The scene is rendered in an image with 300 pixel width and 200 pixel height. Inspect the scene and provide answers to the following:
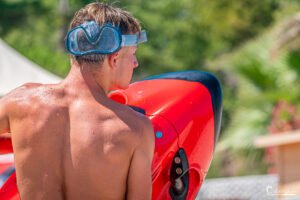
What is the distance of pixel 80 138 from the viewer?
9.74 feet

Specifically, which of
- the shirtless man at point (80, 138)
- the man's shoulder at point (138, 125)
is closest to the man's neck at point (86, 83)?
the shirtless man at point (80, 138)

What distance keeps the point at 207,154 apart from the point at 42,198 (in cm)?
131

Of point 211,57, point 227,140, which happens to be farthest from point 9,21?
point 227,140

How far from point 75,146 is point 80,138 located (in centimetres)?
3

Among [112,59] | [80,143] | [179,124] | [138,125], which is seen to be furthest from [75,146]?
[179,124]

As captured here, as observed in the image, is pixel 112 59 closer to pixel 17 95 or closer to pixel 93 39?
pixel 93 39

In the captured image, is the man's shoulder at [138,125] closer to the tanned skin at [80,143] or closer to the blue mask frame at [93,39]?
the tanned skin at [80,143]

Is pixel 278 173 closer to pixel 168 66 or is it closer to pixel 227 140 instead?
pixel 227 140

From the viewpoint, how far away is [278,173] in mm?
10797

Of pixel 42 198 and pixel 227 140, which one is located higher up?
pixel 42 198

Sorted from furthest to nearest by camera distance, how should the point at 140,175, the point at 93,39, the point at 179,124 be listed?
the point at 179,124 → the point at 93,39 → the point at 140,175

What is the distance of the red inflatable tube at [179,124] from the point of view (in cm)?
375

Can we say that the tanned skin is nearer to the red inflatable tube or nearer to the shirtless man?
the shirtless man

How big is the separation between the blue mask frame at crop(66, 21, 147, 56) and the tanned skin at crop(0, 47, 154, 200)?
0.23 ft
